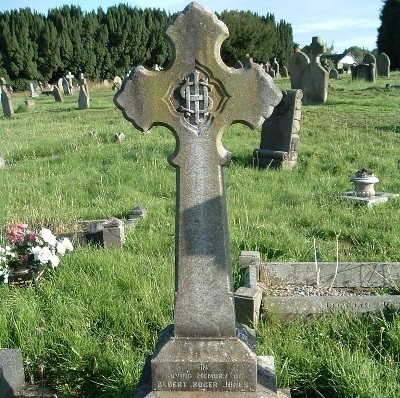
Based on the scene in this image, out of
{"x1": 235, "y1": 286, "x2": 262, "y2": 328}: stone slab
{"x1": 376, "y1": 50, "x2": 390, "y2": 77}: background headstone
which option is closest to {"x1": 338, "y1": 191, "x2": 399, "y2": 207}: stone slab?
{"x1": 235, "y1": 286, "x2": 262, "y2": 328}: stone slab

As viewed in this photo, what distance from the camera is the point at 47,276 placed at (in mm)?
4703

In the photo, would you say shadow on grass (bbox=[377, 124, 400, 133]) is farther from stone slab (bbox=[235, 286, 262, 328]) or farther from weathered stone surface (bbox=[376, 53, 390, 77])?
weathered stone surface (bbox=[376, 53, 390, 77])

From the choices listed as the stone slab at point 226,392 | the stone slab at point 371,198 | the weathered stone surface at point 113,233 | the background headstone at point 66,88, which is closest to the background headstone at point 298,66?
the stone slab at point 371,198

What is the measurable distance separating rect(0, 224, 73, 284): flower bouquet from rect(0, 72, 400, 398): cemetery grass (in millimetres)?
144

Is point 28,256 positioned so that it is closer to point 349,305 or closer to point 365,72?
point 349,305

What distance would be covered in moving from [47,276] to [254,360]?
2.86 m

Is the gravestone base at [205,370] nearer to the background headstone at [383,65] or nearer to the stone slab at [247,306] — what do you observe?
the stone slab at [247,306]

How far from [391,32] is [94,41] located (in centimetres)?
2560

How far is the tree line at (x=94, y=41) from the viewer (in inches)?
1586

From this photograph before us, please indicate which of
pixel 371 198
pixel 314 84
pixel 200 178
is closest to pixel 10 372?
pixel 200 178

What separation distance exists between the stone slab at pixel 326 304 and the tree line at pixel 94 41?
38938 millimetres

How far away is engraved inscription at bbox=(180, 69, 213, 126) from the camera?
89.1 inches

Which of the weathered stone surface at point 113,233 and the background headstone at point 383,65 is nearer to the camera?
the weathered stone surface at point 113,233

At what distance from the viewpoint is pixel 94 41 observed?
44562mm
